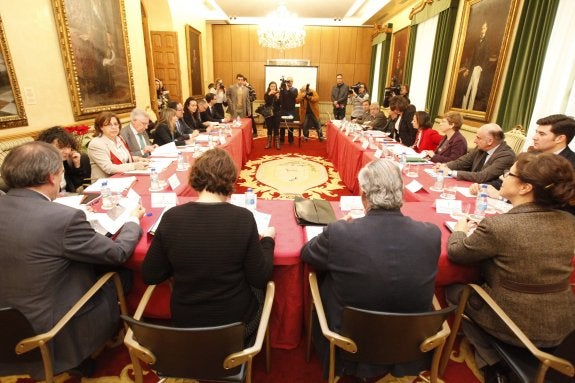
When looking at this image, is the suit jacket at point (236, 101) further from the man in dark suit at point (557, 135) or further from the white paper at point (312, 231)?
the white paper at point (312, 231)

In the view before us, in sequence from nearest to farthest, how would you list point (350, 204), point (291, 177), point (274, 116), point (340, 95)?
point (350, 204) → point (291, 177) → point (274, 116) → point (340, 95)

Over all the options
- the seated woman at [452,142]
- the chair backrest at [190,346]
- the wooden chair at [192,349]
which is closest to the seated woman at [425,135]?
the seated woman at [452,142]

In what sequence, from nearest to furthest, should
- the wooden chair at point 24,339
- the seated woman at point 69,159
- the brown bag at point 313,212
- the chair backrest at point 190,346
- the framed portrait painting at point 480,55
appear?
1. the chair backrest at point 190,346
2. the wooden chair at point 24,339
3. the brown bag at point 313,212
4. the seated woman at point 69,159
5. the framed portrait painting at point 480,55

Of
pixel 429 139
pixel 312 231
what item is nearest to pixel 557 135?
pixel 429 139

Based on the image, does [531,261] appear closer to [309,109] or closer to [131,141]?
[131,141]

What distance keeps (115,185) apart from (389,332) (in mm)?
2107

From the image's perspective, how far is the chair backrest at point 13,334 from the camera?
102cm

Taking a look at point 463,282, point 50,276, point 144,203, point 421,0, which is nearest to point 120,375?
point 50,276

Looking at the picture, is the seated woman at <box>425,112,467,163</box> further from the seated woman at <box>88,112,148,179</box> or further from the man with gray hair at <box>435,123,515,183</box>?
the seated woman at <box>88,112,148,179</box>

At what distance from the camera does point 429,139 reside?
13.2 feet

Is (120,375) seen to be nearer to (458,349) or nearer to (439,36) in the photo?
(458,349)

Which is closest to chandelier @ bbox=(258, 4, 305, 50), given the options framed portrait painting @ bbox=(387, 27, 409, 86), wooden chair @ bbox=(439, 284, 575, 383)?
framed portrait painting @ bbox=(387, 27, 409, 86)

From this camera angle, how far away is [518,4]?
392cm

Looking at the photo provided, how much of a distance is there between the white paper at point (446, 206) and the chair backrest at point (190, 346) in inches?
60.0
